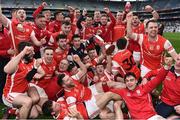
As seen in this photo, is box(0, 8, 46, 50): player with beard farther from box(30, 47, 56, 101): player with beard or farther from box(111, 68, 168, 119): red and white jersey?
box(111, 68, 168, 119): red and white jersey

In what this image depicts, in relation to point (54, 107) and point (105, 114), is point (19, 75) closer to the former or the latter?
point (54, 107)

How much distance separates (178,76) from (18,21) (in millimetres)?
4150

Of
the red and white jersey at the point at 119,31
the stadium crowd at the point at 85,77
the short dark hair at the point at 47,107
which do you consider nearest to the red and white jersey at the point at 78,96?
the stadium crowd at the point at 85,77

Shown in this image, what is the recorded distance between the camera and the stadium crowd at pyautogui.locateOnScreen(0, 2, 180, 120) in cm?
645

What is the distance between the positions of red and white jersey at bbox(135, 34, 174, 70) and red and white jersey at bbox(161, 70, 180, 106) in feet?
3.68

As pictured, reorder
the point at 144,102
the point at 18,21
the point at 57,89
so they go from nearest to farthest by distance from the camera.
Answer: the point at 144,102, the point at 57,89, the point at 18,21

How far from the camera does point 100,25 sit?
40.7 feet

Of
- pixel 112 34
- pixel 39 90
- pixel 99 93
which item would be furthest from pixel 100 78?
pixel 112 34

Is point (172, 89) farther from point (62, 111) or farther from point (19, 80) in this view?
point (19, 80)

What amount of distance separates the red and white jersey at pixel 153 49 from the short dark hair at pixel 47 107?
255cm

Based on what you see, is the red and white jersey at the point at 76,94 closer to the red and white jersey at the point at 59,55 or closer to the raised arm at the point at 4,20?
the red and white jersey at the point at 59,55

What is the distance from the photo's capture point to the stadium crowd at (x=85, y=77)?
6.45 metres

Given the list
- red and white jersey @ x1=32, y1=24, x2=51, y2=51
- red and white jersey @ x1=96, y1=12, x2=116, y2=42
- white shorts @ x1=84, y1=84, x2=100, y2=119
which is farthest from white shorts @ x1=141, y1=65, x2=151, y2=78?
red and white jersey @ x1=96, y1=12, x2=116, y2=42

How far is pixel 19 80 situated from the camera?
6.88 m
